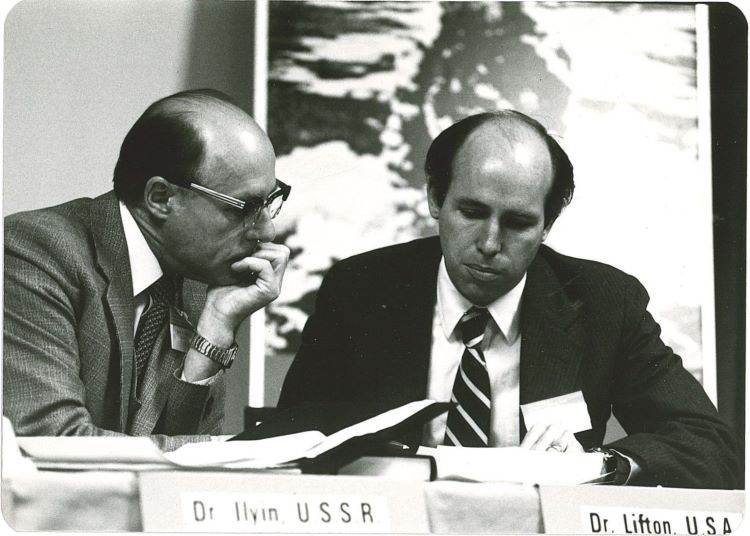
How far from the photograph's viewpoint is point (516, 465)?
1.43 meters

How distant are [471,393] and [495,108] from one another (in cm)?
49

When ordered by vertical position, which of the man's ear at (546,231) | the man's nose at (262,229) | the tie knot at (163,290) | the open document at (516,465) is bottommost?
the open document at (516,465)

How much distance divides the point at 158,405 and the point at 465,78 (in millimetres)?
753

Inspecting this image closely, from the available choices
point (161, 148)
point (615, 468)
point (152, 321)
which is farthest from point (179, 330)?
point (615, 468)

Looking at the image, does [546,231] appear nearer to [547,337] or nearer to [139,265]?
[547,337]

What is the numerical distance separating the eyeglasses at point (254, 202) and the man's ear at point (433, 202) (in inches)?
9.3

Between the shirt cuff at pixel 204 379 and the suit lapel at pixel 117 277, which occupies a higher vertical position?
the suit lapel at pixel 117 277

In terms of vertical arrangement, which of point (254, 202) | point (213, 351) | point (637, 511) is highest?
point (254, 202)

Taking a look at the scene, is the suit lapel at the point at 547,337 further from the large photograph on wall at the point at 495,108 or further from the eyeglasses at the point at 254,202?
the eyeglasses at the point at 254,202

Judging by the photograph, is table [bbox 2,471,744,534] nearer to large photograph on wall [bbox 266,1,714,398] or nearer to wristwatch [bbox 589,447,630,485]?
wristwatch [bbox 589,447,630,485]

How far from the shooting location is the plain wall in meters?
1.57

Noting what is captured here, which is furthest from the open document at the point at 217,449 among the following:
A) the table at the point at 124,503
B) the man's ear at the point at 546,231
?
the man's ear at the point at 546,231

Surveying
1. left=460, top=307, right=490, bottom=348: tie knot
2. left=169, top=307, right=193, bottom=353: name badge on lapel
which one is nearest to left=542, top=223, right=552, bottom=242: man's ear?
left=460, top=307, right=490, bottom=348: tie knot

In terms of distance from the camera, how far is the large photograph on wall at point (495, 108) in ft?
5.28
